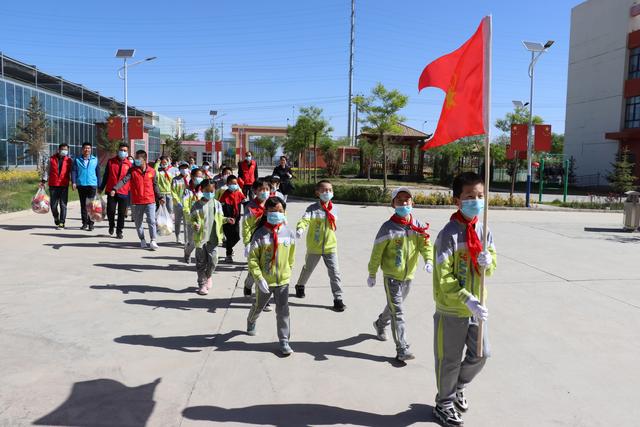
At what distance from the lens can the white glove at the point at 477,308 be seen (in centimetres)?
311

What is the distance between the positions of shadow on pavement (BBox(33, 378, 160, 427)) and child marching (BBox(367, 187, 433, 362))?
6.87ft

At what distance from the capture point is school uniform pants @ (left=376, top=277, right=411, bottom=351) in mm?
4521

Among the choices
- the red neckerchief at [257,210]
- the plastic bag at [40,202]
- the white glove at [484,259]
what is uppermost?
the red neckerchief at [257,210]

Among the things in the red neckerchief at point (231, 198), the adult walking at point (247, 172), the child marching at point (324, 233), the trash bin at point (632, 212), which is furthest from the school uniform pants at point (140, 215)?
the trash bin at point (632, 212)

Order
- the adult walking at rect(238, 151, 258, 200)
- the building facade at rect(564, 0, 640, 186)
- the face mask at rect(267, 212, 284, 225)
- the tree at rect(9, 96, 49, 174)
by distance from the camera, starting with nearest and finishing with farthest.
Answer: the face mask at rect(267, 212, 284, 225), the adult walking at rect(238, 151, 258, 200), the tree at rect(9, 96, 49, 174), the building facade at rect(564, 0, 640, 186)

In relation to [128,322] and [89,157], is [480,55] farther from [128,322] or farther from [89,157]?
[89,157]

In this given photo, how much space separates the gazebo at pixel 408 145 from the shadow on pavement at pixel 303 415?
32.6 metres

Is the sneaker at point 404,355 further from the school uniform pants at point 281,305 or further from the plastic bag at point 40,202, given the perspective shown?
the plastic bag at point 40,202

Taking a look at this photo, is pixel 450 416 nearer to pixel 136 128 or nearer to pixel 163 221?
pixel 163 221

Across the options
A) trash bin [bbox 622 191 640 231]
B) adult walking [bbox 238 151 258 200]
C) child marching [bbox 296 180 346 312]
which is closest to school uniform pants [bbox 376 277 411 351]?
child marching [bbox 296 180 346 312]

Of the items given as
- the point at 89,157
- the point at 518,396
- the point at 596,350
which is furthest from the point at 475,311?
the point at 89,157

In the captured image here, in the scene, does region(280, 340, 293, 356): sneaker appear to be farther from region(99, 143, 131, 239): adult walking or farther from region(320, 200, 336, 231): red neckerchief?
region(99, 143, 131, 239): adult walking

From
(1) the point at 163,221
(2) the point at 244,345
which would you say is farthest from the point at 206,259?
(1) the point at 163,221

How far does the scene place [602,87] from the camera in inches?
1610
